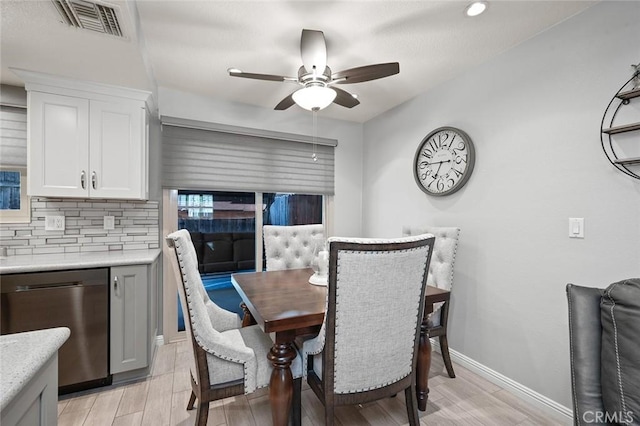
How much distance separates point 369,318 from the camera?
4.33 feet

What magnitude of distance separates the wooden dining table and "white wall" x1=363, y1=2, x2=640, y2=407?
0.73 metres

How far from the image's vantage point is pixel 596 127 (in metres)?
1.66

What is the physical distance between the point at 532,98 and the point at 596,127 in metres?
0.45

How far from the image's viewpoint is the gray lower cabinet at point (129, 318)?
206 centimetres

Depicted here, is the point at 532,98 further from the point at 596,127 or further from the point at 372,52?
the point at 372,52

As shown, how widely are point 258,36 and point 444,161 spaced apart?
1.81 m

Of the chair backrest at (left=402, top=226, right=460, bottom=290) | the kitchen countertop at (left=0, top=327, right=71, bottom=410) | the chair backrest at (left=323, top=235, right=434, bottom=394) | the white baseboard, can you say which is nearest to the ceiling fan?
the chair backrest at (left=323, top=235, right=434, bottom=394)

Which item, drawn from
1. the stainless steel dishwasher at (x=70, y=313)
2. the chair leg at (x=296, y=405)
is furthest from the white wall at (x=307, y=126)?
the chair leg at (x=296, y=405)

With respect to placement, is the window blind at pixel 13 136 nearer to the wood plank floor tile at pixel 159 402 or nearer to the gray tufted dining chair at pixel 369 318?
the wood plank floor tile at pixel 159 402

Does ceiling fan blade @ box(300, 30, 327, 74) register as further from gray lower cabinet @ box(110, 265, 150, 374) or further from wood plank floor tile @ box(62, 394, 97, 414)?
wood plank floor tile @ box(62, 394, 97, 414)

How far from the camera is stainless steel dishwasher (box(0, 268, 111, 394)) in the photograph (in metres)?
1.81

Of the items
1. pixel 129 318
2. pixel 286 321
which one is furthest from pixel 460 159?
pixel 129 318

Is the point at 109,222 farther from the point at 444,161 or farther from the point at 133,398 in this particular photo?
the point at 444,161

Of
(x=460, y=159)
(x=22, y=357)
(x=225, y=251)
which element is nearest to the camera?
(x=22, y=357)
